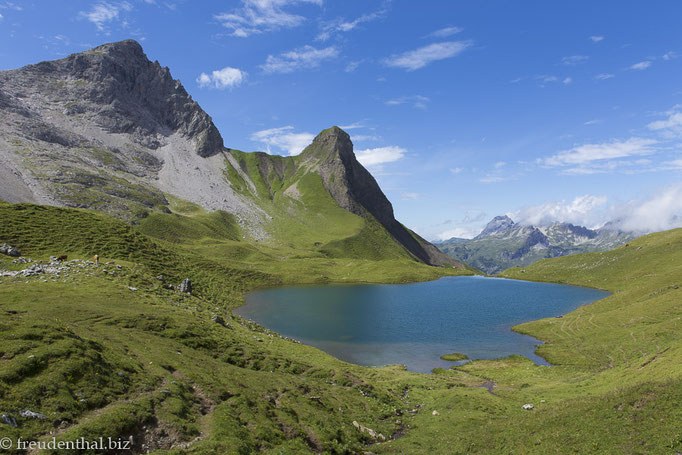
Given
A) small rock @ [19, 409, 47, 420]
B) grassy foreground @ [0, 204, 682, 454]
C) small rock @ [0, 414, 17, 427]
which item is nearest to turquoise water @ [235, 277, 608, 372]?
grassy foreground @ [0, 204, 682, 454]

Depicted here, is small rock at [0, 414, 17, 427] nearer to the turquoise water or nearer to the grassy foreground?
the grassy foreground

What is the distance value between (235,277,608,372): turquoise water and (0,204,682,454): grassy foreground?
1020cm

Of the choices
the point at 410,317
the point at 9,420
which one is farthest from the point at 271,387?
the point at 410,317

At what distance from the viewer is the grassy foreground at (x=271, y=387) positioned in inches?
842

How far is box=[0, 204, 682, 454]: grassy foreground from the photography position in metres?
21.4

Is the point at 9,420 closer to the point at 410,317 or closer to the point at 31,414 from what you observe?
the point at 31,414

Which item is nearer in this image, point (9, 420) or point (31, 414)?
point (9, 420)

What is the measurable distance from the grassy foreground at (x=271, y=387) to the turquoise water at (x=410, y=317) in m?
10.2

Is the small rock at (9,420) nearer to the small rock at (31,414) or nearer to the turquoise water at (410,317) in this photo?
the small rock at (31,414)

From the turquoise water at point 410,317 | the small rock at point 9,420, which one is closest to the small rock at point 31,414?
the small rock at point 9,420

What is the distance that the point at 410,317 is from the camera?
356ft

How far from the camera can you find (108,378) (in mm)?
Result: 24578

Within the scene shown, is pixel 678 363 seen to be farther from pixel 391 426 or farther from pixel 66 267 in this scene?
pixel 66 267

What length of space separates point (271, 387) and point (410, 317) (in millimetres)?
80476
